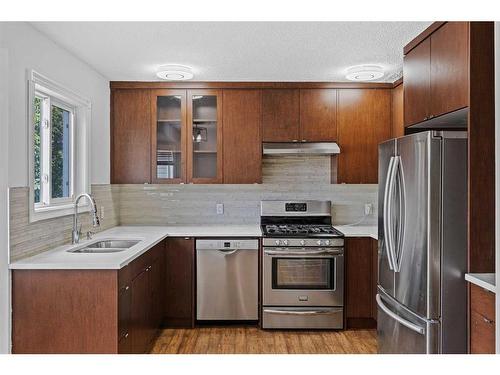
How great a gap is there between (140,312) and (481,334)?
6.70 ft

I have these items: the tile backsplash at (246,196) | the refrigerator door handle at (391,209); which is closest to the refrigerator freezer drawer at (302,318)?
the tile backsplash at (246,196)

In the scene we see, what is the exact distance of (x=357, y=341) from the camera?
330cm

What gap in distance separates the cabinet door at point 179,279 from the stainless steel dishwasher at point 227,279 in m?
0.06

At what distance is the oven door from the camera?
11.4 ft

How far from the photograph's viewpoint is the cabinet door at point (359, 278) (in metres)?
3.52

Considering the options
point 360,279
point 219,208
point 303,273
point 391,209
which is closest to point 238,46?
point 391,209

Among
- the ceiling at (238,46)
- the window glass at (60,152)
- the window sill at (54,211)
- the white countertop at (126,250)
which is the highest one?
the ceiling at (238,46)

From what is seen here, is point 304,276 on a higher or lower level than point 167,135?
lower

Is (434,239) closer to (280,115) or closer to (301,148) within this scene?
(301,148)

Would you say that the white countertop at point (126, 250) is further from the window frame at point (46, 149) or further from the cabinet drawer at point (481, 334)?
the cabinet drawer at point (481, 334)

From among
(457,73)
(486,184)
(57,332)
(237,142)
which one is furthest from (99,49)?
(486,184)

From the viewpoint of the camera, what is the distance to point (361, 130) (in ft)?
12.7

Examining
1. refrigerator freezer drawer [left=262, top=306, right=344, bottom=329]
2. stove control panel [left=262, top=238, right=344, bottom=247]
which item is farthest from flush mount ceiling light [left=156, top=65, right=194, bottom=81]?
refrigerator freezer drawer [left=262, top=306, right=344, bottom=329]

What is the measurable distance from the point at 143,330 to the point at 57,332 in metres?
0.70
